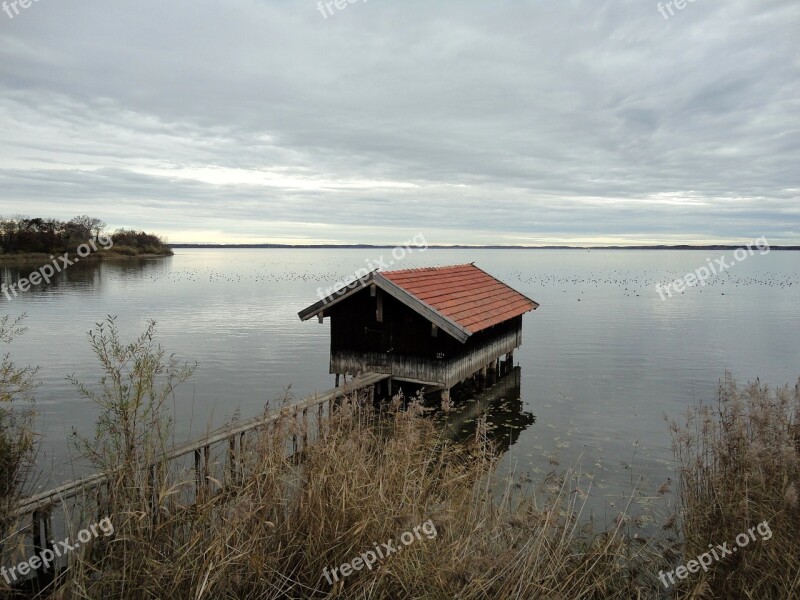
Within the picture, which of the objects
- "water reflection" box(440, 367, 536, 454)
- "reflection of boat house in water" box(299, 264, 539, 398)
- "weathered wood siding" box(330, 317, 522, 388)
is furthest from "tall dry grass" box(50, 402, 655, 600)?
"weathered wood siding" box(330, 317, 522, 388)

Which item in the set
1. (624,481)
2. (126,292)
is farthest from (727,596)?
(126,292)

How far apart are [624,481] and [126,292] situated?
45.9 m

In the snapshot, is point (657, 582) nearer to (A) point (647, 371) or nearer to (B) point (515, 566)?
(B) point (515, 566)

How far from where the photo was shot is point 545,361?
75.3ft

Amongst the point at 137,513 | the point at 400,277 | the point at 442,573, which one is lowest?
the point at 442,573

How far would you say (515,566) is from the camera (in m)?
4.28

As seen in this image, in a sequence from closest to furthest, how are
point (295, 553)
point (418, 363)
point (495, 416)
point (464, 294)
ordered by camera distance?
1. point (295, 553)
2. point (418, 363)
3. point (495, 416)
4. point (464, 294)

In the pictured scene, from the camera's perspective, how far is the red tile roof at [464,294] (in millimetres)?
15013

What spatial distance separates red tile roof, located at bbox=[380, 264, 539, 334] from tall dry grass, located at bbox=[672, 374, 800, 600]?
27.9 ft

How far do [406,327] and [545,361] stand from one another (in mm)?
10103

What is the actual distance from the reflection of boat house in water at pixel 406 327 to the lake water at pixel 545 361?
219cm

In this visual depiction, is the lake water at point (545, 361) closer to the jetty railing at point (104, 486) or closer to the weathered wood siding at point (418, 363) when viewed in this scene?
the jetty railing at point (104, 486)

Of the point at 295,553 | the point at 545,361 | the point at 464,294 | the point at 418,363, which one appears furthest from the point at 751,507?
the point at 545,361

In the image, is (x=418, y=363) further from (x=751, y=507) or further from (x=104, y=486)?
(x=751, y=507)
